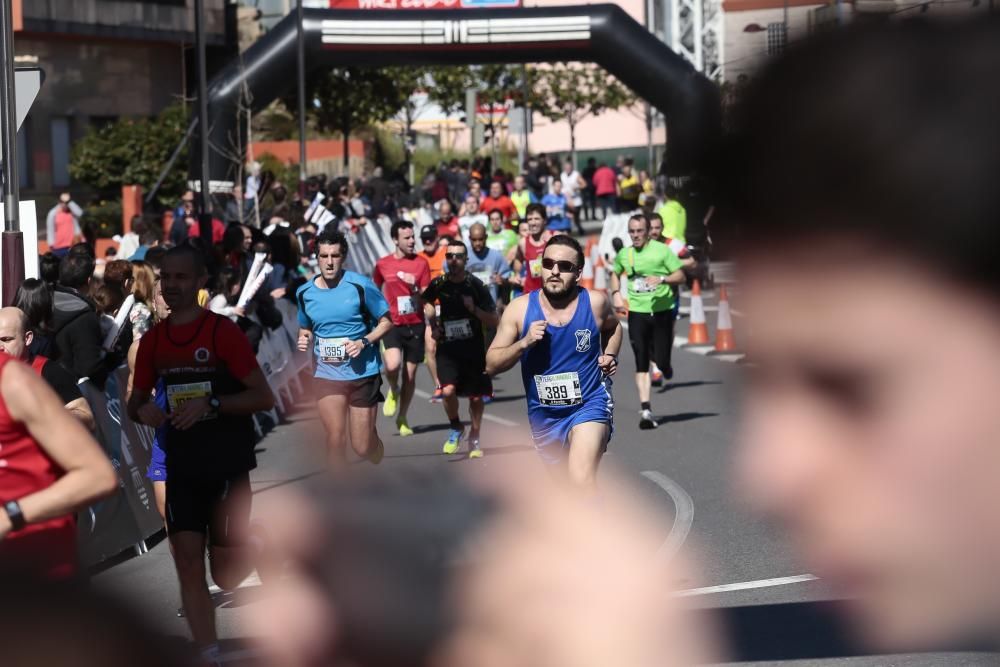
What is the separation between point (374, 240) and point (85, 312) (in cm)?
1928

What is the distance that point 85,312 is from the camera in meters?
10.3

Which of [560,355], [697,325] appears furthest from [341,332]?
[697,325]

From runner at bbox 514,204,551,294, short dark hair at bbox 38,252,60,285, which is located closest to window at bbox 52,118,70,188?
runner at bbox 514,204,551,294

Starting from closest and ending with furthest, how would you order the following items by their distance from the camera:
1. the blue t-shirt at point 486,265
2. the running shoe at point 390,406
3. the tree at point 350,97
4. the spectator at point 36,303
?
the spectator at point 36,303 → the running shoe at point 390,406 → the blue t-shirt at point 486,265 → the tree at point 350,97

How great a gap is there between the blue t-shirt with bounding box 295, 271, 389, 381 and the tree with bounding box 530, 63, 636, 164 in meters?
48.4

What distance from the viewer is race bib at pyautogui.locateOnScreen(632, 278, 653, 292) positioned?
52.4 feet

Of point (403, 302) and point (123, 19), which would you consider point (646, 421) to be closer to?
point (403, 302)

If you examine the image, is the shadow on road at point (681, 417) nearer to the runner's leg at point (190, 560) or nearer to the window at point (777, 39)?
the runner's leg at point (190, 560)

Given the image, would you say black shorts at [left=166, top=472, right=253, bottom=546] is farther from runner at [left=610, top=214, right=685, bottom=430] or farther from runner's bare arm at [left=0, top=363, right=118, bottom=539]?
runner at [left=610, top=214, right=685, bottom=430]

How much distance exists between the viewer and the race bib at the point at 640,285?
16.0 m

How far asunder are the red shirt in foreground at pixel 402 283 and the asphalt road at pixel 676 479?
1.01m

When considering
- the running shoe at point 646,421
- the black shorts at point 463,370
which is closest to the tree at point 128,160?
the black shorts at point 463,370

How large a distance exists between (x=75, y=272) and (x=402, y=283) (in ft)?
16.9

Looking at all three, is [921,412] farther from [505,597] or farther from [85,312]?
[85,312]
